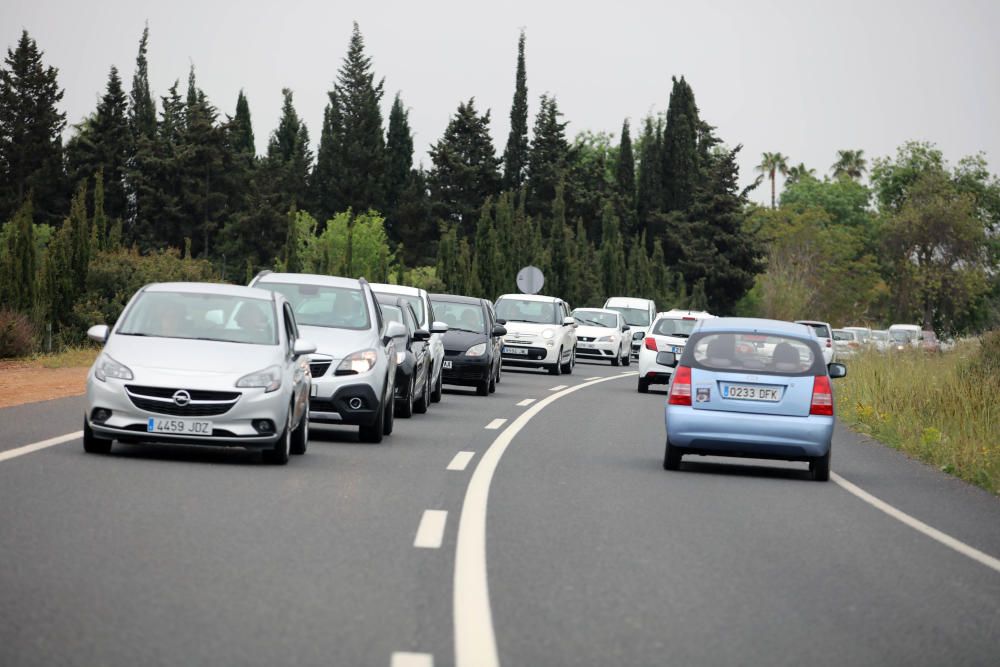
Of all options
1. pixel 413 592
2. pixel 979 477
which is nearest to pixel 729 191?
pixel 979 477

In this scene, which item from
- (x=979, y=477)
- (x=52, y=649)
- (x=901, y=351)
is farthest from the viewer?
(x=901, y=351)

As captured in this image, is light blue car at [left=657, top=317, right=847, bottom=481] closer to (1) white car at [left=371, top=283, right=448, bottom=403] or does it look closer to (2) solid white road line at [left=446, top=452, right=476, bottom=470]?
(2) solid white road line at [left=446, top=452, right=476, bottom=470]

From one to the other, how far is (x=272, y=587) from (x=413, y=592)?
0.67 m

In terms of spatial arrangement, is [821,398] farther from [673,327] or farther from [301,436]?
[673,327]

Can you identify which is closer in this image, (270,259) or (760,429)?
(760,429)

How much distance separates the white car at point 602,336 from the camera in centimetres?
4712

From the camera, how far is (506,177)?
10650cm

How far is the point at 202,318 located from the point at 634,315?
3853cm

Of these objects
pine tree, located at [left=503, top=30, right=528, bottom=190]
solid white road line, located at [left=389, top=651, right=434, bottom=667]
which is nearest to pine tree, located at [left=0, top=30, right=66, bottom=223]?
pine tree, located at [left=503, top=30, right=528, bottom=190]

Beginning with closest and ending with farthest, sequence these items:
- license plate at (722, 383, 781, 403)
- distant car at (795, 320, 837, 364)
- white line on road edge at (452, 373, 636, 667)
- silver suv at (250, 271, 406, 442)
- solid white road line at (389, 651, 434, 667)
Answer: solid white road line at (389, 651, 434, 667), white line on road edge at (452, 373, 636, 667), license plate at (722, 383, 781, 403), silver suv at (250, 271, 406, 442), distant car at (795, 320, 837, 364)

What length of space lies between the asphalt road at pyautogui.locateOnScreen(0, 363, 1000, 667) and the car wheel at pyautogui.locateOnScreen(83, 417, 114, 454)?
169mm

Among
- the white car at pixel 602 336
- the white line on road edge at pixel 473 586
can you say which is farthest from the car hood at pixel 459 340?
the white car at pixel 602 336

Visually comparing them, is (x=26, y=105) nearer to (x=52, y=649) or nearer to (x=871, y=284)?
(x=871, y=284)

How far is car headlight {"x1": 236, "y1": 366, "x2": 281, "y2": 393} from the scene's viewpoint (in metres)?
13.4
